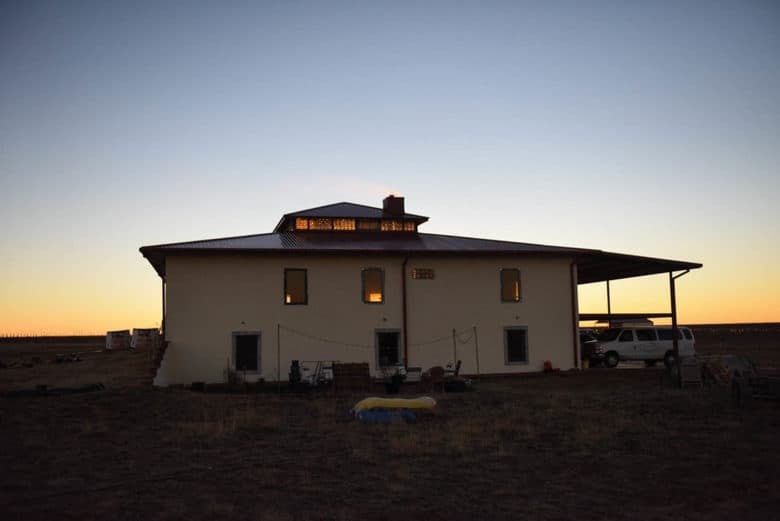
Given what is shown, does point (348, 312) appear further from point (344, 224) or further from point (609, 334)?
point (609, 334)

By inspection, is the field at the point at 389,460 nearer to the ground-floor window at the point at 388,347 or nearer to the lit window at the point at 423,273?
the ground-floor window at the point at 388,347

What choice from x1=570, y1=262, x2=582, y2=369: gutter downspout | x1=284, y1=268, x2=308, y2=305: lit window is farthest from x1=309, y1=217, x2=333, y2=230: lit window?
x1=570, y1=262, x2=582, y2=369: gutter downspout

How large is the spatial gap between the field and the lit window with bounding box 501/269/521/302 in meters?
9.58

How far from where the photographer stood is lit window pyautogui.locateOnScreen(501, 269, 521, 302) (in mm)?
29938

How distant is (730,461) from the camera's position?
39.8ft

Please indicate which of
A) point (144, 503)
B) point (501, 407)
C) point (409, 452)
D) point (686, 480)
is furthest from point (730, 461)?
point (144, 503)

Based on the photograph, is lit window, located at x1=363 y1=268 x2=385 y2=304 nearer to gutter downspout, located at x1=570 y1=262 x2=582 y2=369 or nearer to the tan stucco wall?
the tan stucco wall

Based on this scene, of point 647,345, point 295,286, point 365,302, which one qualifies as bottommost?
point 647,345

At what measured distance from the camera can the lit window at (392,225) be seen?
111ft

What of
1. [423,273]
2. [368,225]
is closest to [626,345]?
[423,273]

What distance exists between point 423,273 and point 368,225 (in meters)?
5.27

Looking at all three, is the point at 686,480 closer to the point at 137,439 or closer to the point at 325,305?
the point at 137,439

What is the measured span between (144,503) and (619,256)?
2425 centimetres

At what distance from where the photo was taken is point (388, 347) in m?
28.5
